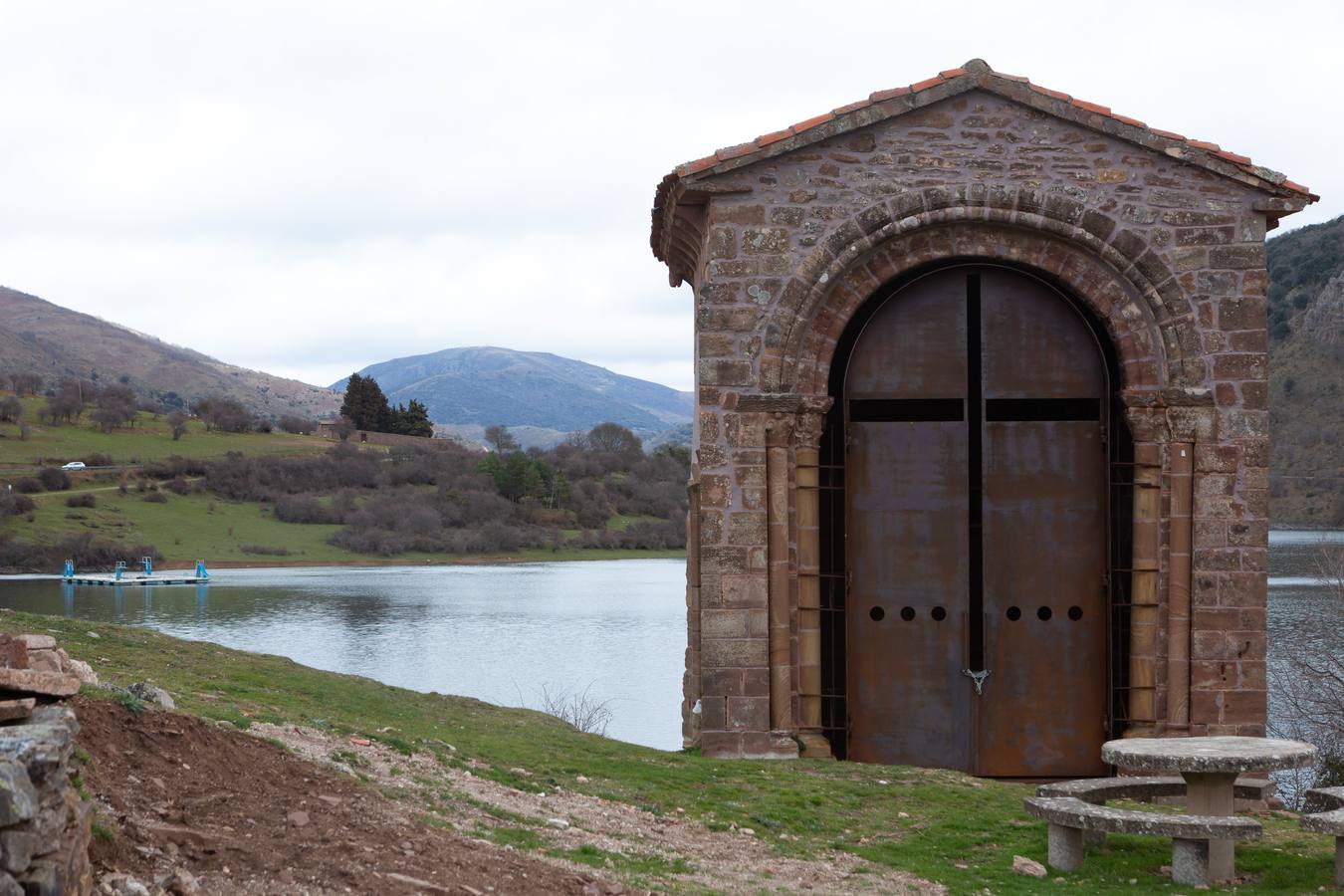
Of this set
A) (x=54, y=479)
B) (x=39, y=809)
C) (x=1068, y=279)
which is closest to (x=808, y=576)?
(x=1068, y=279)

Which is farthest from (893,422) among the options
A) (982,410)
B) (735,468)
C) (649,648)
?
(649,648)

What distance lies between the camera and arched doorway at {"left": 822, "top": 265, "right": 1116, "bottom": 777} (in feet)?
33.0

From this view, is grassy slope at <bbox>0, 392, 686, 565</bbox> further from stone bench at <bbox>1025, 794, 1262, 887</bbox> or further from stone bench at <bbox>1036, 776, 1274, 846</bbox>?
stone bench at <bbox>1025, 794, 1262, 887</bbox>

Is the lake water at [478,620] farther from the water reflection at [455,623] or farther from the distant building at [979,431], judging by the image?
the distant building at [979,431]

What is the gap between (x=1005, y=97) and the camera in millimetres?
9797

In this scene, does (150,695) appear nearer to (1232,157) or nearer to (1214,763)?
(1214,763)

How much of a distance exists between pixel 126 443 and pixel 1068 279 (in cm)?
7083

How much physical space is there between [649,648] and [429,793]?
86.2 feet

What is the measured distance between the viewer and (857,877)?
664cm

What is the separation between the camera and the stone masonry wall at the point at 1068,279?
9.63 meters

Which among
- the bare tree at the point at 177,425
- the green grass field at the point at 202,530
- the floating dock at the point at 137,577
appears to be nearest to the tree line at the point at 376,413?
the bare tree at the point at 177,425

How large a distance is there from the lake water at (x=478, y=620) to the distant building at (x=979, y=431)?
11.3 m

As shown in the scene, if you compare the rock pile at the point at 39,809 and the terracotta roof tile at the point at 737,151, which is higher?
the terracotta roof tile at the point at 737,151

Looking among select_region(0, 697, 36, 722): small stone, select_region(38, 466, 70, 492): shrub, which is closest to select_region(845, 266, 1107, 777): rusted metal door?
select_region(0, 697, 36, 722): small stone
